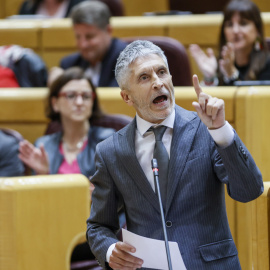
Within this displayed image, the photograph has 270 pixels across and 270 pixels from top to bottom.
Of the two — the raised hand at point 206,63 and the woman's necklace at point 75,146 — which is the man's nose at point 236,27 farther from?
the woman's necklace at point 75,146

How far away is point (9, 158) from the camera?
195cm

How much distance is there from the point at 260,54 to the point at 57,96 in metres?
0.68

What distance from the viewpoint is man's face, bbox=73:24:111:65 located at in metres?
2.35

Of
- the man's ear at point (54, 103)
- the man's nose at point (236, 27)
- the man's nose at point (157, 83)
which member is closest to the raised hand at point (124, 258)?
the man's nose at point (157, 83)

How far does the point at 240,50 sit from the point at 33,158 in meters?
0.82

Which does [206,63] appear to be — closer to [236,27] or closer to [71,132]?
[236,27]

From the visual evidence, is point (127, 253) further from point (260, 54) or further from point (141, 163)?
point (260, 54)

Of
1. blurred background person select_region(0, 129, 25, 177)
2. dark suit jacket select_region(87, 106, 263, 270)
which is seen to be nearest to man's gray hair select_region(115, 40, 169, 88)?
dark suit jacket select_region(87, 106, 263, 270)

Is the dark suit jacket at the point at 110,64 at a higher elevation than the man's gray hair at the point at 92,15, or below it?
below

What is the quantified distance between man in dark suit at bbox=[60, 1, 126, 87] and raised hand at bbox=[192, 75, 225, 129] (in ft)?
4.52

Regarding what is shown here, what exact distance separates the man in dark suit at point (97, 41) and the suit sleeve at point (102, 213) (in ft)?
4.10

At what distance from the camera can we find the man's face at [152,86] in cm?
103

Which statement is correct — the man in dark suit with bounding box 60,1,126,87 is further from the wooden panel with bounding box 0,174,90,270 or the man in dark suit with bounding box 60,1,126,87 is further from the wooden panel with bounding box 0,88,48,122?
the wooden panel with bounding box 0,174,90,270

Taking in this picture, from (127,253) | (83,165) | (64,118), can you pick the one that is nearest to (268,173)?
(83,165)
